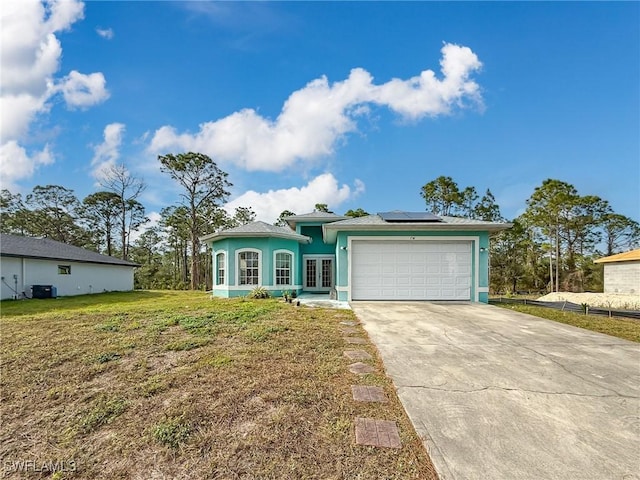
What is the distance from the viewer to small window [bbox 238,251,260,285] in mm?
12727

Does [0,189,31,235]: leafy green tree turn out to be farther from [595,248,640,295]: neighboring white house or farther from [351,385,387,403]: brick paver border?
[595,248,640,295]: neighboring white house

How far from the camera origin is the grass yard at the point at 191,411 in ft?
6.94

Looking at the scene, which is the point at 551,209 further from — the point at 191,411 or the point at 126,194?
the point at 126,194

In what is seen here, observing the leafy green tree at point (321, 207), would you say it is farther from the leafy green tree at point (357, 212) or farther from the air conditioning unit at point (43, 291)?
the air conditioning unit at point (43, 291)

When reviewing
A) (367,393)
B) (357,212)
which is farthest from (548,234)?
(367,393)

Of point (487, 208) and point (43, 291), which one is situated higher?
point (487, 208)

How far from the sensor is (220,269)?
1334 cm

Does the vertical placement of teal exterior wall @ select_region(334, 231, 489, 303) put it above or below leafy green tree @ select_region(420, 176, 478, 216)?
below

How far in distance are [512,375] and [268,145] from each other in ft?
44.5

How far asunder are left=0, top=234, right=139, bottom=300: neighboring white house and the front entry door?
12.9m

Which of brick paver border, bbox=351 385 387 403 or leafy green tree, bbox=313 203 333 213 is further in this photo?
leafy green tree, bbox=313 203 333 213

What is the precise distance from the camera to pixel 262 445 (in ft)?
7.60

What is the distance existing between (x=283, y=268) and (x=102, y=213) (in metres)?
24.1

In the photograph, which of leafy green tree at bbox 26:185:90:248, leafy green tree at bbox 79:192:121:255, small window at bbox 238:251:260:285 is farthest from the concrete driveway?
leafy green tree at bbox 26:185:90:248
